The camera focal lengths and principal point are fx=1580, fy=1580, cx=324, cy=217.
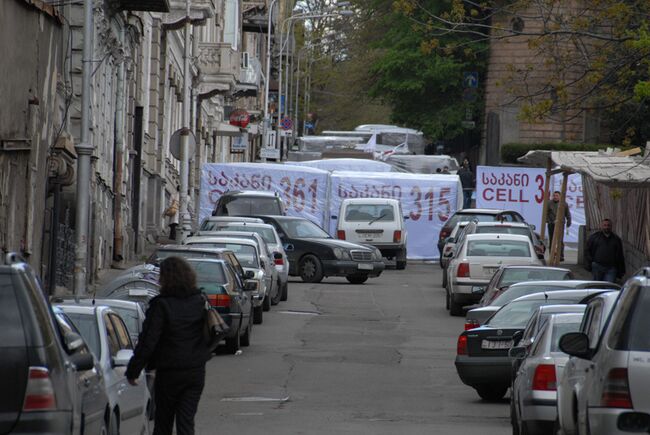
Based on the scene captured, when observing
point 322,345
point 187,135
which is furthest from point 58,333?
point 187,135

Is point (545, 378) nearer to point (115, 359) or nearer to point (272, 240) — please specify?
point (115, 359)

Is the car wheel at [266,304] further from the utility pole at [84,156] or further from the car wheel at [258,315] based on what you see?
the utility pole at [84,156]

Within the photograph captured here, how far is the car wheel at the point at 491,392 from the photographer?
18.2 meters

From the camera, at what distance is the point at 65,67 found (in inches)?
1102

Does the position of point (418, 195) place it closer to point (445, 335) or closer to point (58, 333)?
point (445, 335)

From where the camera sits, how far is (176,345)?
35.9 feet

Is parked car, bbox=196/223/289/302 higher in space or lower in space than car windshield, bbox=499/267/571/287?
lower

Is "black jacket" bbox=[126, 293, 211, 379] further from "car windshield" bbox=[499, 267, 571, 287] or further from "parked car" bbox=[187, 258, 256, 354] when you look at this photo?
"car windshield" bbox=[499, 267, 571, 287]

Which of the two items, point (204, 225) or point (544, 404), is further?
point (204, 225)

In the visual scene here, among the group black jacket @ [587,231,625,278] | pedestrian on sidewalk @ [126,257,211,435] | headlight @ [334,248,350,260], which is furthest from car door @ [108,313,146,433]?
headlight @ [334,248,350,260]

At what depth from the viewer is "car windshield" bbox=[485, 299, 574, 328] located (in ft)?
59.3

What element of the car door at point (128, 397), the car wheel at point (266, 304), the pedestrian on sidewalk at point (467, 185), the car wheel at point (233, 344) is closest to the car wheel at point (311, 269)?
the car wheel at point (266, 304)

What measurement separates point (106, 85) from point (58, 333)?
25090 mm

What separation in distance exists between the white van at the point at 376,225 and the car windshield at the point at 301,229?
4280mm
